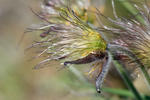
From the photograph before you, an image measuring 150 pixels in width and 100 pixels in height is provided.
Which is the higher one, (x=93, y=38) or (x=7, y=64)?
(x=7, y=64)

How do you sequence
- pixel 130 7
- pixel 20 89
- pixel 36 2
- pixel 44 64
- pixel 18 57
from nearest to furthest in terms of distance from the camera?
1. pixel 44 64
2. pixel 130 7
3. pixel 36 2
4. pixel 20 89
5. pixel 18 57

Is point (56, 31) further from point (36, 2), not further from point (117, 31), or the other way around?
point (36, 2)

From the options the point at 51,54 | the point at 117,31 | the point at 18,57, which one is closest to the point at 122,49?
the point at 117,31

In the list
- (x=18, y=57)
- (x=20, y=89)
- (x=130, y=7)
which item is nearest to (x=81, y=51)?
(x=130, y=7)

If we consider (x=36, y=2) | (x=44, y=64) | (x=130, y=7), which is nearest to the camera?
(x=44, y=64)

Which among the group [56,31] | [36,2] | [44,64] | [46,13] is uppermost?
[36,2]

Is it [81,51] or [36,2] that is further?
[36,2]

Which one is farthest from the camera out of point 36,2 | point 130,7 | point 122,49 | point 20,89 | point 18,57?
point 18,57

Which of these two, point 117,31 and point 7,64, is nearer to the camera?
point 117,31

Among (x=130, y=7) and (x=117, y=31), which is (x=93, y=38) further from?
(x=130, y=7)
